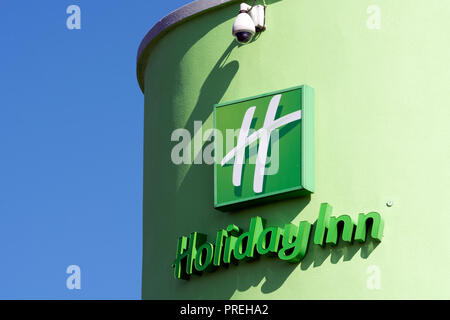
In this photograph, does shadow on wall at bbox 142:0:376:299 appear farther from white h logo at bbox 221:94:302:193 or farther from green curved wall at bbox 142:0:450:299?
white h logo at bbox 221:94:302:193

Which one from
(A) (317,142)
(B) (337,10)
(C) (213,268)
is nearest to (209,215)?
(C) (213,268)

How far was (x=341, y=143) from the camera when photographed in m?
19.9

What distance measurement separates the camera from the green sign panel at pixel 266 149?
1978cm

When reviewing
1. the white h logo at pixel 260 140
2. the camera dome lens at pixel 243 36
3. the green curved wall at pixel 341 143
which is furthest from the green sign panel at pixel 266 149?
the camera dome lens at pixel 243 36

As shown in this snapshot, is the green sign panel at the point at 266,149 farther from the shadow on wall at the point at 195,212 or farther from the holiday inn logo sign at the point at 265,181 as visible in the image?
the shadow on wall at the point at 195,212

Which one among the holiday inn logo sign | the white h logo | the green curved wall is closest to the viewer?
the green curved wall

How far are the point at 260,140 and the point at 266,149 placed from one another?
0.19 m

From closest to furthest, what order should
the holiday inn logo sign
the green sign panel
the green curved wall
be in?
the green curved wall → the holiday inn logo sign → the green sign panel

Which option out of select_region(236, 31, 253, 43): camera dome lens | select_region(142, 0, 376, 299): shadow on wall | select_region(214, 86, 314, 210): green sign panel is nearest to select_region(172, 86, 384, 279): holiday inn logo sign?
select_region(214, 86, 314, 210): green sign panel

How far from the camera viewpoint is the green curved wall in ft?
62.5

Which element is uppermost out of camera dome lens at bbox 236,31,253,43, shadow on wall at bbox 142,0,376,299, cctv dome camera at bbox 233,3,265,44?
cctv dome camera at bbox 233,3,265,44

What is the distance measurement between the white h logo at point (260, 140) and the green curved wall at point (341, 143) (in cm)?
43

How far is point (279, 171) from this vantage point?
19.9 m
